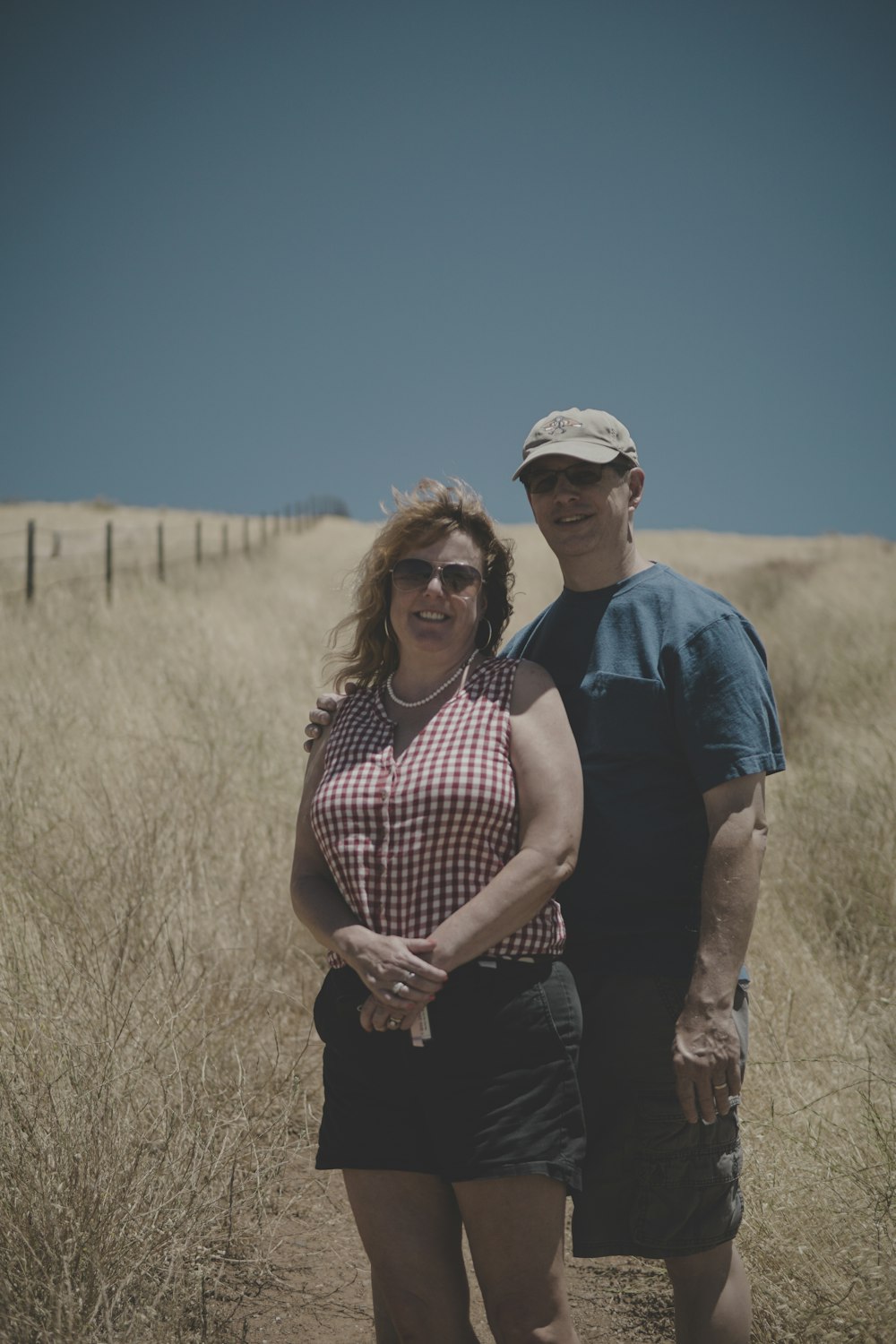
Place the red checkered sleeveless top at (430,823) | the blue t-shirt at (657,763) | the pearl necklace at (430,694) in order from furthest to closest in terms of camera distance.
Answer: the pearl necklace at (430,694) < the blue t-shirt at (657,763) < the red checkered sleeveless top at (430,823)

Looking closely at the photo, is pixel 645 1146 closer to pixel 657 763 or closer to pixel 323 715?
pixel 657 763

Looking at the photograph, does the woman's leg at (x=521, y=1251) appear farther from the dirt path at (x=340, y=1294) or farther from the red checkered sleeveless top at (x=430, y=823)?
the dirt path at (x=340, y=1294)

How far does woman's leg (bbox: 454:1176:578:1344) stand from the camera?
208 centimetres

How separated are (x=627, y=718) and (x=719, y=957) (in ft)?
1.86

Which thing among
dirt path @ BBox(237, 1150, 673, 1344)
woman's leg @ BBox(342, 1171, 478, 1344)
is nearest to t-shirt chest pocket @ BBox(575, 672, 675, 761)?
woman's leg @ BBox(342, 1171, 478, 1344)

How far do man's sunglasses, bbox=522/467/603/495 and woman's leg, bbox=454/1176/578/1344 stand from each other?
1589 millimetres

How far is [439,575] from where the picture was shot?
100 inches

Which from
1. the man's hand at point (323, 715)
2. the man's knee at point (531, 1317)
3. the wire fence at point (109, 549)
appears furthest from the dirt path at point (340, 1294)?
the wire fence at point (109, 549)

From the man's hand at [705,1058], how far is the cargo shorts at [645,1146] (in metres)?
0.05

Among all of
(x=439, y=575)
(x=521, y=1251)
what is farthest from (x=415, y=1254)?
(x=439, y=575)

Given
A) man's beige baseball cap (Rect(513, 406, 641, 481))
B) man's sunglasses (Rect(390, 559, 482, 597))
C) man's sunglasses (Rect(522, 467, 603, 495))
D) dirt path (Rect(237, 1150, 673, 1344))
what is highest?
man's beige baseball cap (Rect(513, 406, 641, 481))

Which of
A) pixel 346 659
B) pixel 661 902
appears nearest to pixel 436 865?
pixel 661 902

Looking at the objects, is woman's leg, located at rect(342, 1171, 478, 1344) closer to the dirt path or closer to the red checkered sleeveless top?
the red checkered sleeveless top

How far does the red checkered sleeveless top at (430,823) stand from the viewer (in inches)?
86.7
